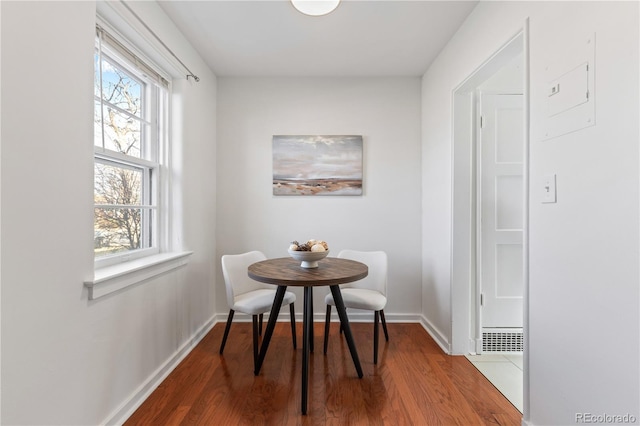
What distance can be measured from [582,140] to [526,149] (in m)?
0.32

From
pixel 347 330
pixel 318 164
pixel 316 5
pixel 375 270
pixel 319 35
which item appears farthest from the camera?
pixel 318 164

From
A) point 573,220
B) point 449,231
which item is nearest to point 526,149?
point 573,220

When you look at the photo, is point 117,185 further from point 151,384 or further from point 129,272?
point 151,384

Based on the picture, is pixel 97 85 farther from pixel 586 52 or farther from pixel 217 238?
pixel 586 52

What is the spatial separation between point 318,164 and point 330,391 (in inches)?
79.8

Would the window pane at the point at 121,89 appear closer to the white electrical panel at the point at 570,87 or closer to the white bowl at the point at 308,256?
the white bowl at the point at 308,256

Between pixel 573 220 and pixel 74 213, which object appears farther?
pixel 74 213

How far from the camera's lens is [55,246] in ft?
4.07

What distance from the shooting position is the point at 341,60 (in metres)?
2.75

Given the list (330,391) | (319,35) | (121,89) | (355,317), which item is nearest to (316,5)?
(319,35)

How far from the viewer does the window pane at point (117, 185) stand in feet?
5.61

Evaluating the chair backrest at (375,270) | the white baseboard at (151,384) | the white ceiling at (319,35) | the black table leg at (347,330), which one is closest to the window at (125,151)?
the white ceiling at (319,35)

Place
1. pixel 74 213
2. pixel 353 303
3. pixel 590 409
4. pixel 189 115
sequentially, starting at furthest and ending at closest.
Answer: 1. pixel 189 115
2. pixel 353 303
3. pixel 74 213
4. pixel 590 409

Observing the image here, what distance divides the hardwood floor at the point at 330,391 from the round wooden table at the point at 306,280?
139 mm
